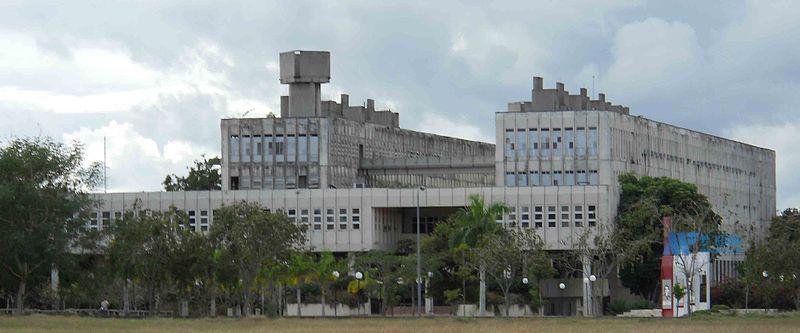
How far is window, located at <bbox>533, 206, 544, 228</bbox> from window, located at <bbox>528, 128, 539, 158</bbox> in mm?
18031

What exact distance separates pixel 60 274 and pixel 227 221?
34.8ft

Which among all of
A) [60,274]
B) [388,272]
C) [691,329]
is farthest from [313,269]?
[691,329]

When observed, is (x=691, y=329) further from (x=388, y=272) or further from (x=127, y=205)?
(x=127, y=205)

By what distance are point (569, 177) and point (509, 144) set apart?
585 cm

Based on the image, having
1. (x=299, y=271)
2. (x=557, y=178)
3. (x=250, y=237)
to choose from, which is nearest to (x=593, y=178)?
(x=557, y=178)

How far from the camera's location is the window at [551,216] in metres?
138

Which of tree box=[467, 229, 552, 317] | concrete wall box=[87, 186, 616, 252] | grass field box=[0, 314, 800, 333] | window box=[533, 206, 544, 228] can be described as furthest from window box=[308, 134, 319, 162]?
grass field box=[0, 314, 800, 333]

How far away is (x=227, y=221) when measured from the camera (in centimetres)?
11262

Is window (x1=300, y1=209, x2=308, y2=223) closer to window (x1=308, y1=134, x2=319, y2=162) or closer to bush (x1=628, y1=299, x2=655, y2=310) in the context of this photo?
window (x1=308, y1=134, x2=319, y2=162)

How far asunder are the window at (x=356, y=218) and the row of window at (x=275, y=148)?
22769 millimetres

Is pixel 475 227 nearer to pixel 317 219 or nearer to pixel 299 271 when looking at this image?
pixel 299 271

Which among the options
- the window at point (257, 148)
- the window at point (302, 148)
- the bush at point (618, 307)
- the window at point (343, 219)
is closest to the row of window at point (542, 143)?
the window at point (302, 148)

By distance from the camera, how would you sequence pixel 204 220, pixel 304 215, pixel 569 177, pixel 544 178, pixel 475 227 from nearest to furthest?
pixel 475 227 → pixel 304 215 → pixel 204 220 → pixel 569 177 → pixel 544 178

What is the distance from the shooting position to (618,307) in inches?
5153
